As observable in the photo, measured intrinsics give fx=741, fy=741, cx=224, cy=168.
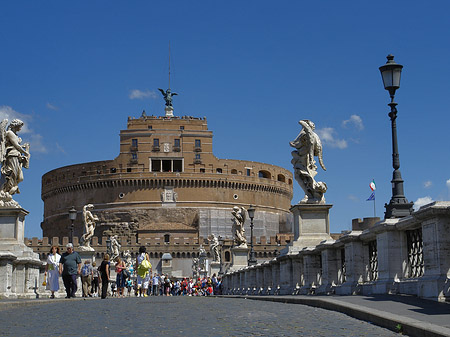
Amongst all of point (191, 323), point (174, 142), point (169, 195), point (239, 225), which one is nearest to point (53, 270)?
point (191, 323)

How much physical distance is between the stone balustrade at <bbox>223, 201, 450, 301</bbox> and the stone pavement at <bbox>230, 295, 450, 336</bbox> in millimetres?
267

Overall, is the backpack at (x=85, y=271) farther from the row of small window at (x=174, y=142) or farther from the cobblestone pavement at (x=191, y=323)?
the row of small window at (x=174, y=142)

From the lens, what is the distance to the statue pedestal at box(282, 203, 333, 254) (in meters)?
13.8

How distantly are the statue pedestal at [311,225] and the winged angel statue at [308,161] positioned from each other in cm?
18

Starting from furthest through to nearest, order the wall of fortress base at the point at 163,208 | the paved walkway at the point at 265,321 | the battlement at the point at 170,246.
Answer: the wall of fortress base at the point at 163,208
the battlement at the point at 170,246
the paved walkway at the point at 265,321

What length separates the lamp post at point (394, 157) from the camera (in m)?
10.0

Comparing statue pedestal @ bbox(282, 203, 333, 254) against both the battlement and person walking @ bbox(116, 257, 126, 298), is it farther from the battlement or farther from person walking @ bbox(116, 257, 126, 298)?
the battlement

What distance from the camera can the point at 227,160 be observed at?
294ft

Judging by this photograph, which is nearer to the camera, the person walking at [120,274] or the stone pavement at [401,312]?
the stone pavement at [401,312]

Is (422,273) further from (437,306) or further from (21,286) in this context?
(21,286)

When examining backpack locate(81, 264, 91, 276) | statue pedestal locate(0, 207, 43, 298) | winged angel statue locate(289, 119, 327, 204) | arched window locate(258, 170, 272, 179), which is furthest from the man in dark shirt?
arched window locate(258, 170, 272, 179)

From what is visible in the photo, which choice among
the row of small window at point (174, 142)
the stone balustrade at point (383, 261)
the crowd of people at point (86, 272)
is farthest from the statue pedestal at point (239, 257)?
the row of small window at point (174, 142)

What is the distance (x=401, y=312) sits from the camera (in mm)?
6543

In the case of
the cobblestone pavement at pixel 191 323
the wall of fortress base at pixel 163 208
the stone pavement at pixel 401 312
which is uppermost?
the wall of fortress base at pixel 163 208
